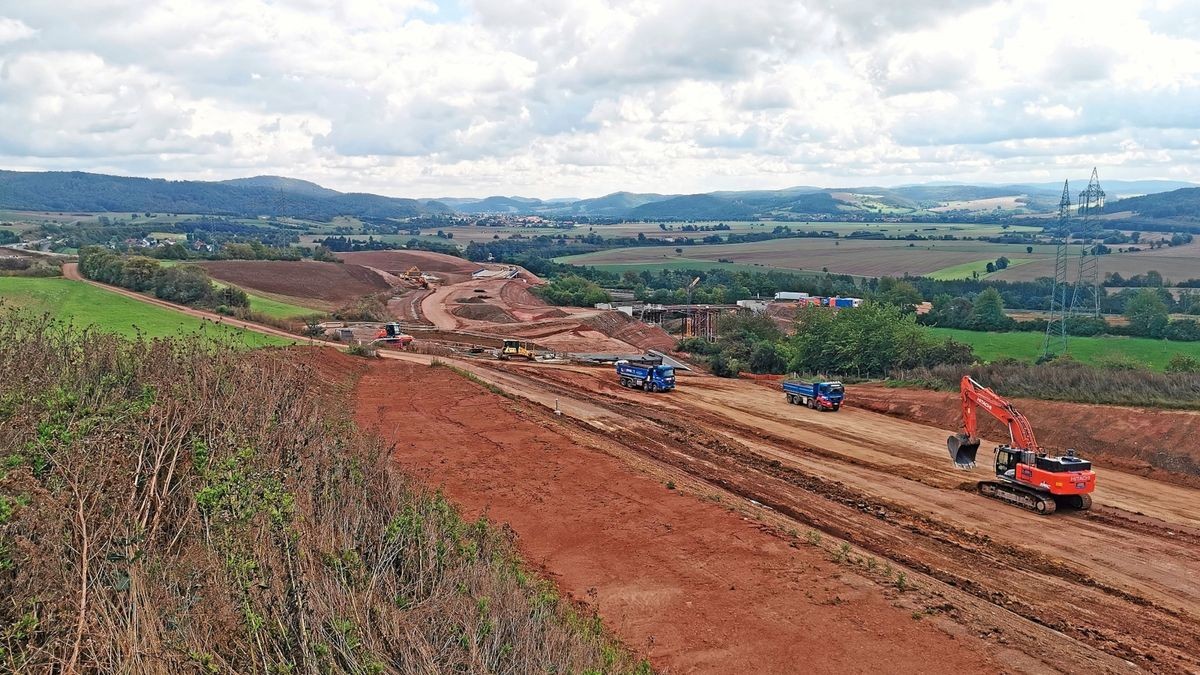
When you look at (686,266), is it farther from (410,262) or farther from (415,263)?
(410,262)

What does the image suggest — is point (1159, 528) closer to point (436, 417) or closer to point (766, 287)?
point (436, 417)

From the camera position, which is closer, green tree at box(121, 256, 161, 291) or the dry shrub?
the dry shrub

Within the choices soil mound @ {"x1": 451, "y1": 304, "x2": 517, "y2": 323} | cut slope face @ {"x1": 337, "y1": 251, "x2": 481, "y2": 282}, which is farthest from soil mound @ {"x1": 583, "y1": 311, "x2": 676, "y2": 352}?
cut slope face @ {"x1": 337, "y1": 251, "x2": 481, "y2": 282}

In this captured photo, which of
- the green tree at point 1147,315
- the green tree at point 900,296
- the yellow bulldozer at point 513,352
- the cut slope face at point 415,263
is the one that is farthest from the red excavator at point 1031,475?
the cut slope face at point 415,263

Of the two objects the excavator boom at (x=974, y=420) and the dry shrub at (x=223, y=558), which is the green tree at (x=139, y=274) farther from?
the excavator boom at (x=974, y=420)

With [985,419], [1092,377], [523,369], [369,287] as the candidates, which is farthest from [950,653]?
[369,287]

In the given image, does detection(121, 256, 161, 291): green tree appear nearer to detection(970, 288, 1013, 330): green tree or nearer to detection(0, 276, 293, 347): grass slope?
detection(0, 276, 293, 347): grass slope
